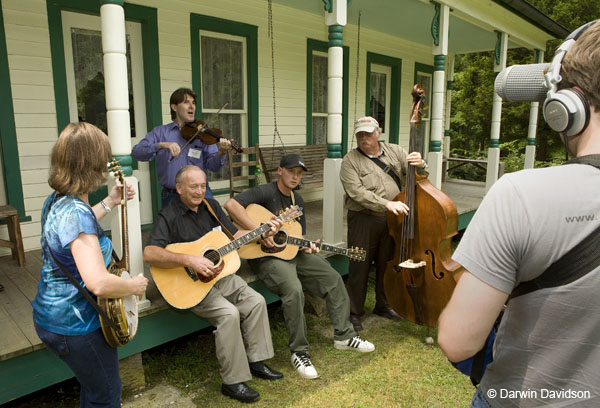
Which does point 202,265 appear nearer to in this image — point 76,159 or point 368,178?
point 76,159

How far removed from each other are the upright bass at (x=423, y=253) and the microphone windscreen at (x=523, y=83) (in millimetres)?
2182

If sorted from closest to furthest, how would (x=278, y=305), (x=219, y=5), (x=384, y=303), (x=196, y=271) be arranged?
(x=196, y=271), (x=384, y=303), (x=278, y=305), (x=219, y=5)

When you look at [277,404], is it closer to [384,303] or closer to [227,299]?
[227,299]

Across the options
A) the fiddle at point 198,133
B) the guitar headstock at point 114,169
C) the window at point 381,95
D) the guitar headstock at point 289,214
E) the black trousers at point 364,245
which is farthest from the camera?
the window at point 381,95

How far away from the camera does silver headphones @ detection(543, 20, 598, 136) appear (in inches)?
33.4

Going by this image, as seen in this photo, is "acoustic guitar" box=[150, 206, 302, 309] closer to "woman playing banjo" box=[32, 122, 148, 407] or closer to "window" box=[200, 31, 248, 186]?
"woman playing banjo" box=[32, 122, 148, 407]

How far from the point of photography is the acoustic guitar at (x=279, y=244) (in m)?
3.35

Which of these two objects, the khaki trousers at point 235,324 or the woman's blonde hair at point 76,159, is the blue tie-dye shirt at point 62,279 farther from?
the khaki trousers at point 235,324

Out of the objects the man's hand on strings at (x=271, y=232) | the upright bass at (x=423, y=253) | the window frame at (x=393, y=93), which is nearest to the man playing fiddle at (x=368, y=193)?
the upright bass at (x=423, y=253)

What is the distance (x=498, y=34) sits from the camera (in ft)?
24.1

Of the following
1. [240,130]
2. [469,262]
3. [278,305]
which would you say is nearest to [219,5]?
[240,130]

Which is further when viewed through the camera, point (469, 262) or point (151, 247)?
point (151, 247)

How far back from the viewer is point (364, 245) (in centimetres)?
385

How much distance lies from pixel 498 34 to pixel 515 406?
778 cm
